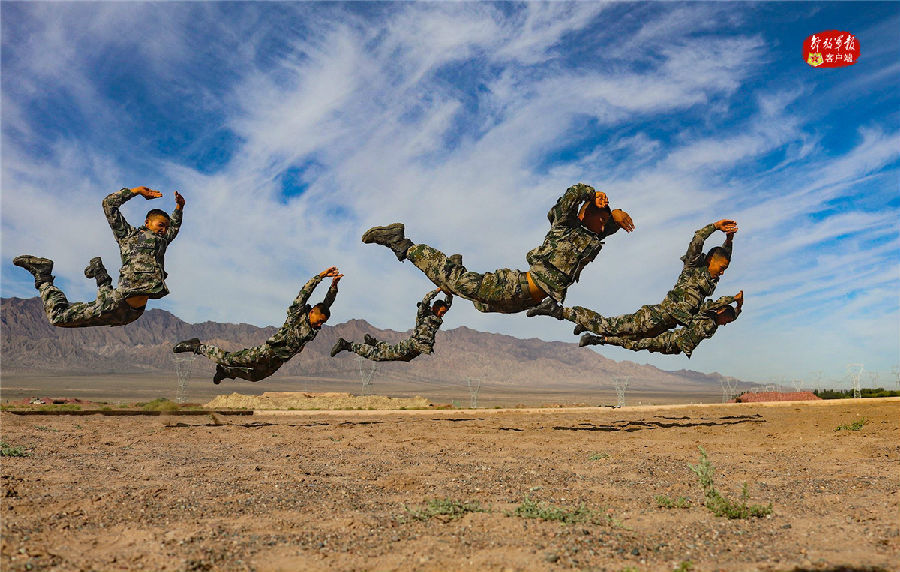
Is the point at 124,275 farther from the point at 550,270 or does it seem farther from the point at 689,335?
the point at 689,335

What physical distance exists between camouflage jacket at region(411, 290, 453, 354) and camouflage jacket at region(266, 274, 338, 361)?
2.45m

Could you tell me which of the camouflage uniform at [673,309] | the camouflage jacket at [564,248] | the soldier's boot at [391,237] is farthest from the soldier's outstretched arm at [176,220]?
the camouflage uniform at [673,309]

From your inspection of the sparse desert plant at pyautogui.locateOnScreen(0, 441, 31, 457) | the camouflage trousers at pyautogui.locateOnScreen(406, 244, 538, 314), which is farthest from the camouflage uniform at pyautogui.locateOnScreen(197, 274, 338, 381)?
the sparse desert plant at pyautogui.locateOnScreen(0, 441, 31, 457)

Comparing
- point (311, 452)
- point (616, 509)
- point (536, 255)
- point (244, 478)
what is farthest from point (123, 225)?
point (616, 509)

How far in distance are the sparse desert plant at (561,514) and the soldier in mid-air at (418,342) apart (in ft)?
32.3

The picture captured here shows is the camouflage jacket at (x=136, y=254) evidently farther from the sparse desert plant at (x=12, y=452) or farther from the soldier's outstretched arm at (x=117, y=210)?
the sparse desert plant at (x=12, y=452)

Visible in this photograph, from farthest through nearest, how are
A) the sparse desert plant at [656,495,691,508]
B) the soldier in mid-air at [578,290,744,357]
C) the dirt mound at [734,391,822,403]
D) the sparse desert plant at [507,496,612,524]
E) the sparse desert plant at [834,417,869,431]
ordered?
the dirt mound at [734,391,822,403] < the soldier in mid-air at [578,290,744,357] < the sparse desert plant at [834,417,869,431] < the sparse desert plant at [656,495,691,508] < the sparse desert plant at [507,496,612,524]

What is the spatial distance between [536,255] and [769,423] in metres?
8.94

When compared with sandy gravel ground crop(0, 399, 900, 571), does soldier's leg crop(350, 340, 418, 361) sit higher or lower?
higher

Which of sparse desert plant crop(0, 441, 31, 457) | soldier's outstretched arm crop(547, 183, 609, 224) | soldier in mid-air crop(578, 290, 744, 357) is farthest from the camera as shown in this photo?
soldier in mid-air crop(578, 290, 744, 357)

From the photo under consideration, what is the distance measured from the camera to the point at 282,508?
19.4 ft

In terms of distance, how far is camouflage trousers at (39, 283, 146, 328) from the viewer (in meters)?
13.5

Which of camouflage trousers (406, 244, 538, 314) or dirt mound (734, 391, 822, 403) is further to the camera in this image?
dirt mound (734, 391, 822, 403)

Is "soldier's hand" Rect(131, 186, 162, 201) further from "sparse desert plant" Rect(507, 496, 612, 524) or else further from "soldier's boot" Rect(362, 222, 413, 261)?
"sparse desert plant" Rect(507, 496, 612, 524)
